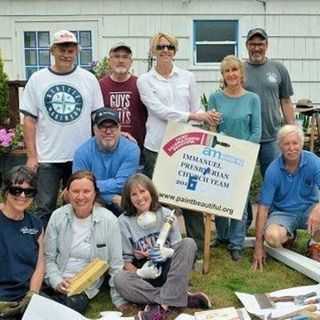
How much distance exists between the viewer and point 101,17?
31.8 feet

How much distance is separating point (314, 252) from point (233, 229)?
0.67 meters

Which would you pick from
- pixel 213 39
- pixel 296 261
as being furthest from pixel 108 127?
pixel 213 39

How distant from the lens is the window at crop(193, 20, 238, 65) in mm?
9891

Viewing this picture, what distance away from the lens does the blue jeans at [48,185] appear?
189 inches

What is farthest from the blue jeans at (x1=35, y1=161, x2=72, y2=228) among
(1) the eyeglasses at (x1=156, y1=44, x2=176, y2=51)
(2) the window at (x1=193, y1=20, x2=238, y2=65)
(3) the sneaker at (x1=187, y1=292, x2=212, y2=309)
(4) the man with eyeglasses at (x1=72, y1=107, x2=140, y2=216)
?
(2) the window at (x1=193, y1=20, x2=238, y2=65)

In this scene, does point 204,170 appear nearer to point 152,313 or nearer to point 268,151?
point 268,151

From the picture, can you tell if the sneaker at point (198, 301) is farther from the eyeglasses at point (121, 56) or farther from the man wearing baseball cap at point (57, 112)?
the eyeglasses at point (121, 56)

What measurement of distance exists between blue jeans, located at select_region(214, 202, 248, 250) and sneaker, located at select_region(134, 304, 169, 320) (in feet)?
4.10

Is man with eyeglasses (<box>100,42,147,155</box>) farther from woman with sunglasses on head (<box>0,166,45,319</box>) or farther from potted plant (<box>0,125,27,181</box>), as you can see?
potted plant (<box>0,125,27,181</box>)

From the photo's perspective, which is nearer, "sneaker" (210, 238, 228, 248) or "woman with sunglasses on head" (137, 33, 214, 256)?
"woman with sunglasses on head" (137, 33, 214, 256)

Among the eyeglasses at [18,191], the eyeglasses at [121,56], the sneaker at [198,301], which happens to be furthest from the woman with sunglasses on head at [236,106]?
the eyeglasses at [18,191]

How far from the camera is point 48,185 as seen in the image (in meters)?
4.81

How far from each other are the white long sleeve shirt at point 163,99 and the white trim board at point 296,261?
1.30 metres

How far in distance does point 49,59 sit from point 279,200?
5.89 m
